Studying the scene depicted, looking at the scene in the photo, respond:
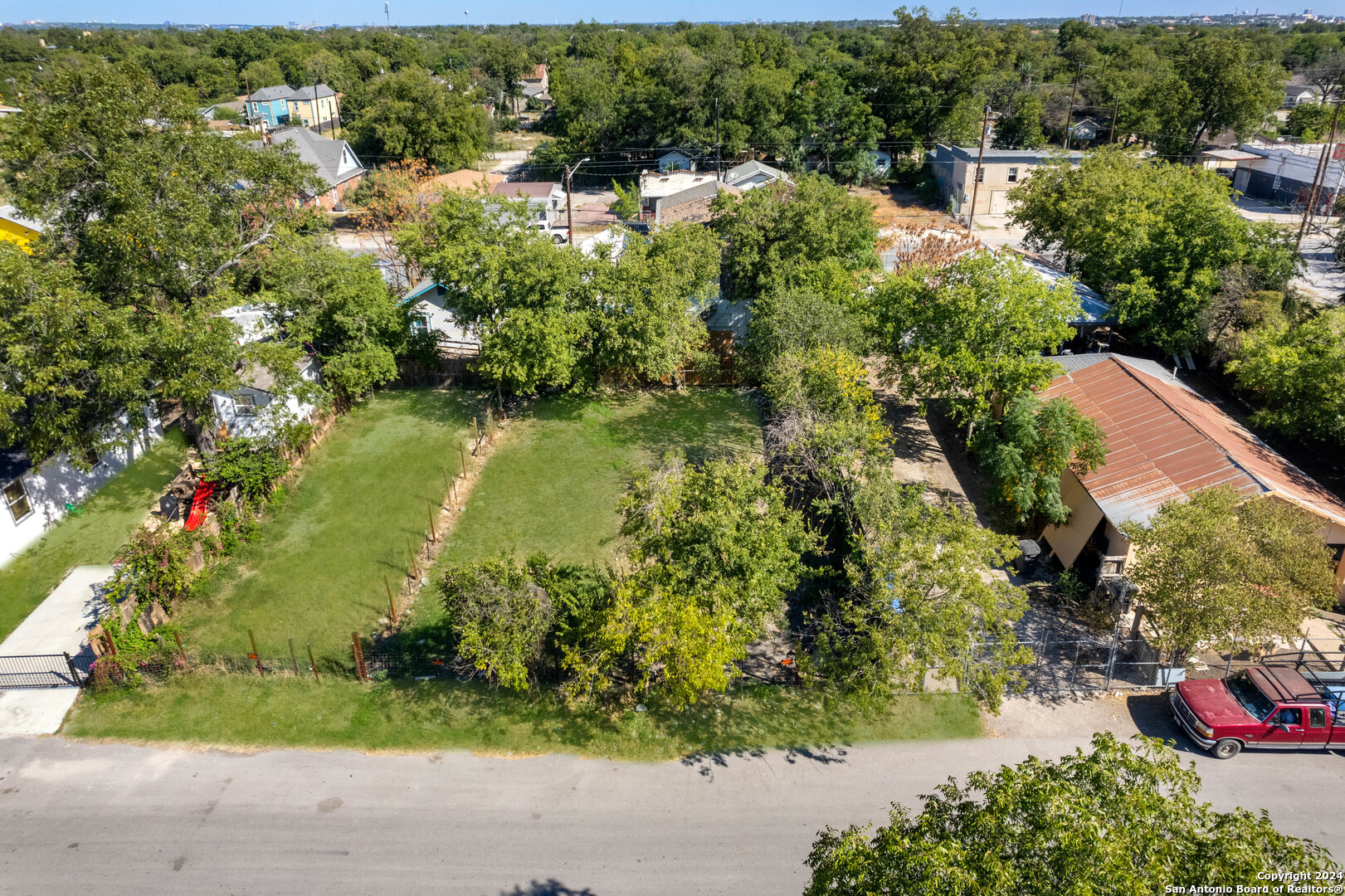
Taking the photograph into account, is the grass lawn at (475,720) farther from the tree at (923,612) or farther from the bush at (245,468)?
the bush at (245,468)

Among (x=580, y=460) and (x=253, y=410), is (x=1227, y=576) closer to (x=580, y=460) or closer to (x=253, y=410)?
(x=580, y=460)

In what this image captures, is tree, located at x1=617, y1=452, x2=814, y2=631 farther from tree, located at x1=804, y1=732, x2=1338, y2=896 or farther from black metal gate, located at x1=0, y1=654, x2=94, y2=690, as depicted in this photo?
black metal gate, located at x1=0, y1=654, x2=94, y2=690

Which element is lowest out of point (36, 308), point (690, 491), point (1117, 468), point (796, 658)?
point (796, 658)

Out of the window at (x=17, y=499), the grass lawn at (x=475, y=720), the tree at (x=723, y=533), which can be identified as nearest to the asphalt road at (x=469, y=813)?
the grass lawn at (x=475, y=720)

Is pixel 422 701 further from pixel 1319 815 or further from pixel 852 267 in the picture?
pixel 852 267

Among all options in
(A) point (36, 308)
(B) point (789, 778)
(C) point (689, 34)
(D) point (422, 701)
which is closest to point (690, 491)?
(B) point (789, 778)

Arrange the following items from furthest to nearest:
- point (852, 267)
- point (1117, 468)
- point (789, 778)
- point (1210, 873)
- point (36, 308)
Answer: point (852, 267) → point (1117, 468) → point (36, 308) → point (789, 778) → point (1210, 873)
